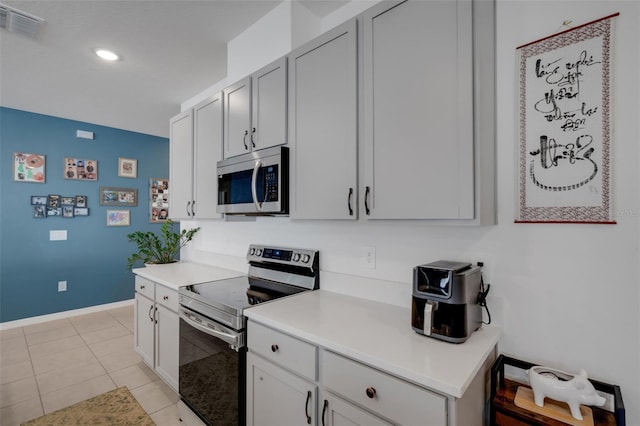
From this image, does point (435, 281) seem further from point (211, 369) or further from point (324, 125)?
point (211, 369)

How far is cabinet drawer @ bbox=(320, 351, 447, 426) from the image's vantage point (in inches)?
37.3

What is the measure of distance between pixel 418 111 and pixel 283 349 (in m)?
1.20

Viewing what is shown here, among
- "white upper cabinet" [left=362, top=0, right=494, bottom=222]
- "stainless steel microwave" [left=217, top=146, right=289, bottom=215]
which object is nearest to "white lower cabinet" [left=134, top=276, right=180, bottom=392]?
"stainless steel microwave" [left=217, top=146, right=289, bottom=215]

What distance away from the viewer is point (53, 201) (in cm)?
411

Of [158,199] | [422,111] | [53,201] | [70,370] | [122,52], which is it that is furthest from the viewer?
[158,199]

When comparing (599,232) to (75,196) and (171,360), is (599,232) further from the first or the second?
(75,196)

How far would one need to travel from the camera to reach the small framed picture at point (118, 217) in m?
4.62

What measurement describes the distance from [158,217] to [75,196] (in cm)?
116

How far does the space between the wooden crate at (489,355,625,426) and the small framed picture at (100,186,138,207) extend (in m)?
5.20

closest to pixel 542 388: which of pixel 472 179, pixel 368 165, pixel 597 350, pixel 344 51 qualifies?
pixel 597 350

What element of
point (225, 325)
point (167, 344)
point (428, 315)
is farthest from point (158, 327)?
point (428, 315)

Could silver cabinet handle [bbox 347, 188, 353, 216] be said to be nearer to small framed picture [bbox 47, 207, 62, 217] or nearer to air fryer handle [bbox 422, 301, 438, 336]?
air fryer handle [bbox 422, 301, 438, 336]

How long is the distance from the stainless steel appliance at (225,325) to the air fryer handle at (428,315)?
0.90 m

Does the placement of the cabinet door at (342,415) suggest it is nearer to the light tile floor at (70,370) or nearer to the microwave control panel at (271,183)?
the microwave control panel at (271,183)
